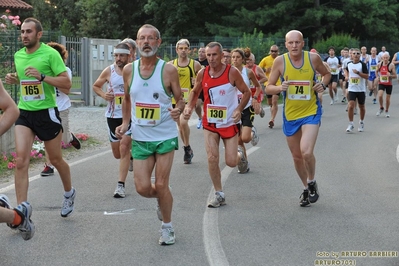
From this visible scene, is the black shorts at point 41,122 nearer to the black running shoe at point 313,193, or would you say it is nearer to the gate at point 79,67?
the black running shoe at point 313,193

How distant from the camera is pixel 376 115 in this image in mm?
20781

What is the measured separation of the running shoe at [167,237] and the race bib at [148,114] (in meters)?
0.95

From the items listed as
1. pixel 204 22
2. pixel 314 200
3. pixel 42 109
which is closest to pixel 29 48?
pixel 42 109

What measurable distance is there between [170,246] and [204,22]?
148 feet

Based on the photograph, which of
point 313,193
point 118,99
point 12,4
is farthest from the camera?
point 12,4

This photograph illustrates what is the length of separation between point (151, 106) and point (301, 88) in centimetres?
238

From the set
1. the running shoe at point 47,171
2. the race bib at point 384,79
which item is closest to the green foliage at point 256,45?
the race bib at point 384,79

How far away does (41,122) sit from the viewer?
729 cm

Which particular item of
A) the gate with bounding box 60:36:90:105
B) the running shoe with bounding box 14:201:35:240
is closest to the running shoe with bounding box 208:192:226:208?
the running shoe with bounding box 14:201:35:240

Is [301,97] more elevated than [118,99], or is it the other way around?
[301,97]

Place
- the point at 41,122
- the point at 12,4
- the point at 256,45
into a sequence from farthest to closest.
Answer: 1. the point at 12,4
2. the point at 256,45
3. the point at 41,122

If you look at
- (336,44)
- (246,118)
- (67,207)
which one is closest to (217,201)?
(67,207)

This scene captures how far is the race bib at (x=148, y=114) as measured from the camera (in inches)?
258

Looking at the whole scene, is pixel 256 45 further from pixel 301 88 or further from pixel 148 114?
pixel 148 114
